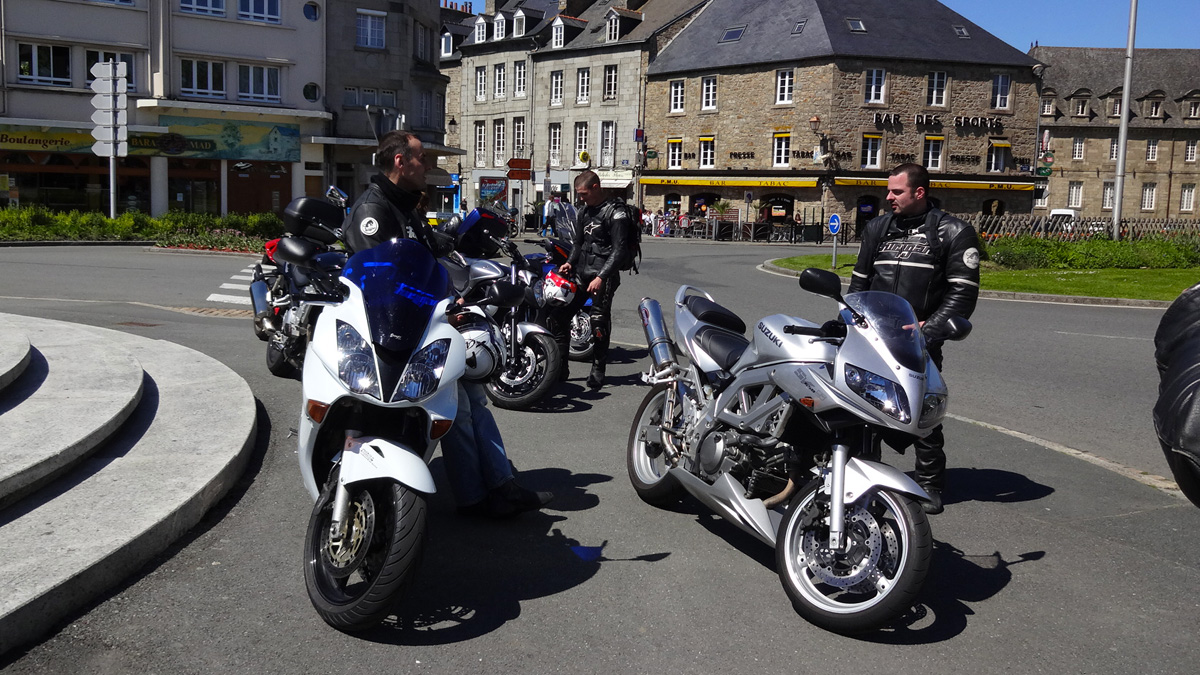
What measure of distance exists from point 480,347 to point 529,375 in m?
3.47

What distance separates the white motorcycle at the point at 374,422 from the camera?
358 centimetres

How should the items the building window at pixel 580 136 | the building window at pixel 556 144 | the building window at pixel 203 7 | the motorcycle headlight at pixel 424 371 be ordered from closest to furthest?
the motorcycle headlight at pixel 424 371, the building window at pixel 203 7, the building window at pixel 580 136, the building window at pixel 556 144

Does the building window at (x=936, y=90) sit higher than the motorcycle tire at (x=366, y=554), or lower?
higher

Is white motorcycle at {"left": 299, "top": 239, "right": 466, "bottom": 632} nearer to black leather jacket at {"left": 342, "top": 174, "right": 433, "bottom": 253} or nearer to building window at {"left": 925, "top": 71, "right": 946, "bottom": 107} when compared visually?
black leather jacket at {"left": 342, "top": 174, "right": 433, "bottom": 253}

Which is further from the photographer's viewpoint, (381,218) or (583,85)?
(583,85)

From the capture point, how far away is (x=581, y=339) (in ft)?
33.4

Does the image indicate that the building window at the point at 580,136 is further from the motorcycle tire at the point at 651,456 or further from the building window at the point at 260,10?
the motorcycle tire at the point at 651,456

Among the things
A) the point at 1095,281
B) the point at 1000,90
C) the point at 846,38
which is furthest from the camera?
the point at 1000,90

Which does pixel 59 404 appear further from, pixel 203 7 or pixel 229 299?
pixel 203 7

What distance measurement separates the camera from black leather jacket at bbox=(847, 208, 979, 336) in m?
5.64

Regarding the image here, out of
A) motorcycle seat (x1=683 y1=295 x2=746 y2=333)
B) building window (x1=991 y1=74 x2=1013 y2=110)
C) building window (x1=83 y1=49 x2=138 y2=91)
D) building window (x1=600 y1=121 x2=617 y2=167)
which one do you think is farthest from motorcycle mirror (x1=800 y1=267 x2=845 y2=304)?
building window (x1=600 y1=121 x2=617 y2=167)

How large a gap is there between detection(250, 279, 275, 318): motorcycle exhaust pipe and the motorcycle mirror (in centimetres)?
574

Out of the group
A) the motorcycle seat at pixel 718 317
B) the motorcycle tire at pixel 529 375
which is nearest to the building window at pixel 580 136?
the motorcycle tire at pixel 529 375

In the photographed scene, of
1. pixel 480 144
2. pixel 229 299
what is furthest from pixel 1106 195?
pixel 229 299
